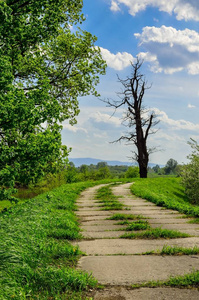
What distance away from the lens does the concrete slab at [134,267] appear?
13.8 feet

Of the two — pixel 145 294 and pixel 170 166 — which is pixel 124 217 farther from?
pixel 170 166

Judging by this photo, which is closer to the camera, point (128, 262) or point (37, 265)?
point (37, 265)

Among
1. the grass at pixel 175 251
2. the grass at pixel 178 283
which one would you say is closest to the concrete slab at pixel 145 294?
the grass at pixel 178 283

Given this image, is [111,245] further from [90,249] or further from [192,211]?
[192,211]

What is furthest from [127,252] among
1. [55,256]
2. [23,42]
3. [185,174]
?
[185,174]

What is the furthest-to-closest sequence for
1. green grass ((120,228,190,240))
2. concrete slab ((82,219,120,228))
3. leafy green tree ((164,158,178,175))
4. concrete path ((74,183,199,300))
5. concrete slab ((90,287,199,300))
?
leafy green tree ((164,158,178,175)) < concrete slab ((82,219,120,228)) < green grass ((120,228,190,240)) < concrete path ((74,183,199,300)) < concrete slab ((90,287,199,300))

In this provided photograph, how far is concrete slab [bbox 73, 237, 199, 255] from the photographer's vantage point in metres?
5.66

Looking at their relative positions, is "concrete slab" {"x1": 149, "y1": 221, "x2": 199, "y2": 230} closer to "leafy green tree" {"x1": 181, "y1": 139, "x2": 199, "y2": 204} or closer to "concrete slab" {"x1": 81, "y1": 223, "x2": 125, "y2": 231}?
"concrete slab" {"x1": 81, "y1": 223, "x2": 125, "y2": 231}

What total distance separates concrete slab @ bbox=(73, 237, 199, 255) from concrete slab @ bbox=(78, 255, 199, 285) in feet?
1.43

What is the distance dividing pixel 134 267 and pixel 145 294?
96 cm

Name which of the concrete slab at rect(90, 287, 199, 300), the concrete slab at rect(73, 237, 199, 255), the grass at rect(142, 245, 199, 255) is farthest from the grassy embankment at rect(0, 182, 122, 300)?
the grass at rect(142, 245, 199, 255)

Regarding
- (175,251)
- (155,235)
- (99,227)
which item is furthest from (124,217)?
(175,251)

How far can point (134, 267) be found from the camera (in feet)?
15.3

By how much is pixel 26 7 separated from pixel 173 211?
9968 millimetres
